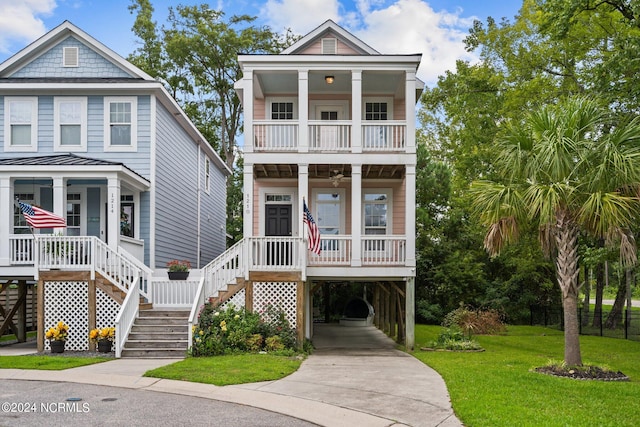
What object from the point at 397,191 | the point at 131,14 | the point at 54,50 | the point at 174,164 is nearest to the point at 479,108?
the point at 397,191

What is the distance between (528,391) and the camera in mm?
9594

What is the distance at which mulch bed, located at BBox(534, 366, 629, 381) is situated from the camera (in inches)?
447

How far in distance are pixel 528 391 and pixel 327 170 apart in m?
10.2

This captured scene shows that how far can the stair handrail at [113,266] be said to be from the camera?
1532cm

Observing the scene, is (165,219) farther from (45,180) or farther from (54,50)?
(54,50)

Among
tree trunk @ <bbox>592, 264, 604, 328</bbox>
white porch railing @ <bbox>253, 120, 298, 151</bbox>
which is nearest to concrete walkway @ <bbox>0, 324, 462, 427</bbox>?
white porch railing @ <bbox>253, 120, 298, 151</bbox>

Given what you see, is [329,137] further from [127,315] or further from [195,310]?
[127,315]

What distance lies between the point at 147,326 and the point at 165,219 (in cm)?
620

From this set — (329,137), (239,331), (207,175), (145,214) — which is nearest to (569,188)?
(329,137)

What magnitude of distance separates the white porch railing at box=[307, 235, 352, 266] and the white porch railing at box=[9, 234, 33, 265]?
763 cm

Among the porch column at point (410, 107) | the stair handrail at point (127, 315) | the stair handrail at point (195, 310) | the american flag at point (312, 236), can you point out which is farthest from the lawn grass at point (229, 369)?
the porch column at point (410, 107)

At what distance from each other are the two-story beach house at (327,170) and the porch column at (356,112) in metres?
0.03

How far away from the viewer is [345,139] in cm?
1702

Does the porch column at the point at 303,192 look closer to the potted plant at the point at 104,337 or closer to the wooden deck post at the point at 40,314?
the potted plant at the point at 104,337
